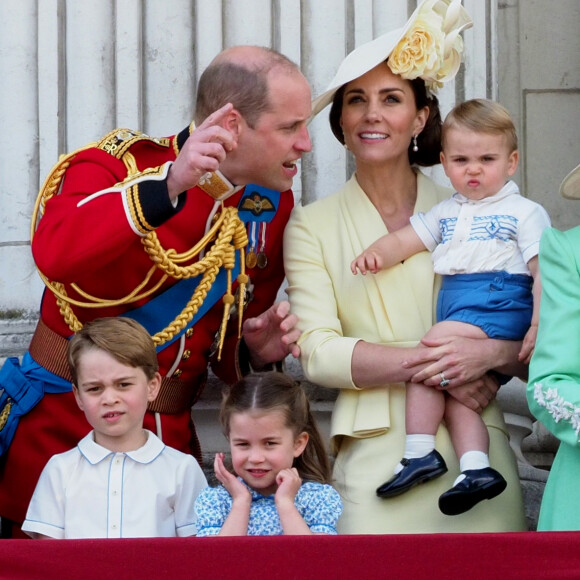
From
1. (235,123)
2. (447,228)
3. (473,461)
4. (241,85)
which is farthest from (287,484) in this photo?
(241,85)

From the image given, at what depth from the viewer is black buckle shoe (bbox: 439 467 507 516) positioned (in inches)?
142

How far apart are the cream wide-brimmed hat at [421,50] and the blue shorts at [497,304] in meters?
0.61

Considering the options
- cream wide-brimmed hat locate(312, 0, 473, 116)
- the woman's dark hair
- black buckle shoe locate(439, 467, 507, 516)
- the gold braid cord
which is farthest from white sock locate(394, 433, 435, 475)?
cream wide-brimmed hat locate(312, 0, 473, 116)

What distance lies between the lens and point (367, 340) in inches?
156

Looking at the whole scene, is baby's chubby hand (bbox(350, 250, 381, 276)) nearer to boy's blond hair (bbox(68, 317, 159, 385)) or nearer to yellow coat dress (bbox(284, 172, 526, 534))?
yellow coat dress (bbox(284, 172, 526, 534))

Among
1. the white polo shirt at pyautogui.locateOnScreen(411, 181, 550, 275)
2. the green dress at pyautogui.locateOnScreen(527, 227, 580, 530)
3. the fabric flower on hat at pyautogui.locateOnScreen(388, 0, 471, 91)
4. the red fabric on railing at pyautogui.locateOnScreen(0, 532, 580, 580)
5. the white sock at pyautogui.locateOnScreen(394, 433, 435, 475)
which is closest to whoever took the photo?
the red fabric on railing at pyautogui.locateOnScreen(0, 532, 580, 580)

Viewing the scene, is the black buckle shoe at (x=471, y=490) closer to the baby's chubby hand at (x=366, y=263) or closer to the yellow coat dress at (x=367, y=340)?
the yellow coat dress at (x=367, y=340)

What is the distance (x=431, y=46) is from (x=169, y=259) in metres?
0.90

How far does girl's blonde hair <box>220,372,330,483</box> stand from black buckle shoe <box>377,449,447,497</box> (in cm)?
16

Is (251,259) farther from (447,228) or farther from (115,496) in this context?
(115,496)

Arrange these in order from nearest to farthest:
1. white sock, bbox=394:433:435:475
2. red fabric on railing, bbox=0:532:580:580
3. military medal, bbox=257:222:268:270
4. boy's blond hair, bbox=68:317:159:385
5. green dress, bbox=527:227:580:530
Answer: red fabric on railing, bbox=0:532:580:580, green dress, bbox=527:227:580:530, boy's blond hair, bbox=68:317:159:385, white sock, bbox=394:433:435:475, military medal, bbox=257:222:268:270

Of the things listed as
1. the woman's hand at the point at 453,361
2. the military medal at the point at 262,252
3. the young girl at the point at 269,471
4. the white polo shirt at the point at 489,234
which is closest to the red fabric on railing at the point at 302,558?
the young girl at the point at 269,471

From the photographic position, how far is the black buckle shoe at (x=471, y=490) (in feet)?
11.9

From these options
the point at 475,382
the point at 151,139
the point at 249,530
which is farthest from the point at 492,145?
the point at 249,530
